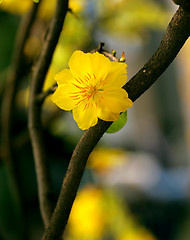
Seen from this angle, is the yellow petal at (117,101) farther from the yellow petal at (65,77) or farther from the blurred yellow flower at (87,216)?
the blurred yellow flower at (87,216)

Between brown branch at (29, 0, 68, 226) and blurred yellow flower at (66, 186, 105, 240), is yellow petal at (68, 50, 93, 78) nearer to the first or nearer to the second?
brown branch at (29, 0, 68, 226)

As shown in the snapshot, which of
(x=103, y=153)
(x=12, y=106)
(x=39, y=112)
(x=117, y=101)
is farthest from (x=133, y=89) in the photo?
(x=103, y=153)

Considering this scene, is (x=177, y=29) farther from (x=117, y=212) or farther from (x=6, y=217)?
(x=117, y=212)

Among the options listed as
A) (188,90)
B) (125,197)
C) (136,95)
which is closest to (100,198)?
(125,197)

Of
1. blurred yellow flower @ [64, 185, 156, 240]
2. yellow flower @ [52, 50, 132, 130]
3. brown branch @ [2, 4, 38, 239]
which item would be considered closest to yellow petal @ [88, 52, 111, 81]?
yellow flower @ [52, 50, 132, 130]

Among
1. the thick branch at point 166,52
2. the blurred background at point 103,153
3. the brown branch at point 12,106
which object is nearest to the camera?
the thick branch at point 166,52

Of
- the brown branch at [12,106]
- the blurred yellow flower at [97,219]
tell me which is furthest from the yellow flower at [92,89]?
the blurred yellow flower at [97,219]

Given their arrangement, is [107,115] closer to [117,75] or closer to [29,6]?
[117,75]
